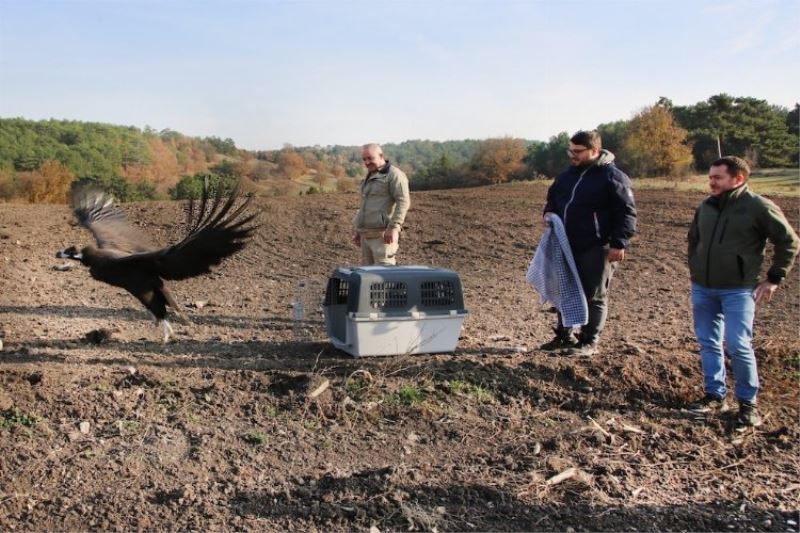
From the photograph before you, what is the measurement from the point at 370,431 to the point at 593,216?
244 centimetres

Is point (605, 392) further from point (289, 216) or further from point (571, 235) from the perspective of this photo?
point (289, 216)

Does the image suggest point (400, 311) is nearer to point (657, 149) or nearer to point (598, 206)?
point (598, 206)

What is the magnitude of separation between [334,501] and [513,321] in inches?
162

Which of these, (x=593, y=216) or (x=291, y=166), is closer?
(x=593, y=216)

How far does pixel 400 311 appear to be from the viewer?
5191 millimetres

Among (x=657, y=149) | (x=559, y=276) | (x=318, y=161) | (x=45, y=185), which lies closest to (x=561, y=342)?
(x=559, y=276)

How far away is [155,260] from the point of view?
5.75 metres

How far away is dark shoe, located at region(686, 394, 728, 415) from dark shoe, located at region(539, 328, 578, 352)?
1175mm

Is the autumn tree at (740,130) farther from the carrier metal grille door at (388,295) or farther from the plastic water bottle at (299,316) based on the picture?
the carrier metal grille door at (388,295)

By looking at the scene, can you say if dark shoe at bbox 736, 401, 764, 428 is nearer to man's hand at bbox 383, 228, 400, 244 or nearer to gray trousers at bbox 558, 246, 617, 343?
gray trousers at bbox 558, 246, 617, 343

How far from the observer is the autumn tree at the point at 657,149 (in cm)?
2673

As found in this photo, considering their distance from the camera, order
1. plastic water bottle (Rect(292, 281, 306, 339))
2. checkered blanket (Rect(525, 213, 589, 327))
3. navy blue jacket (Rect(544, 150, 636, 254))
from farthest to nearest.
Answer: plastic water bottle (Rect(292, 281, 306, 339)) → checkered blanket (Rect(525, 213, 589, 327)) → navy blue jacket (Rect(544, 150, 636, 254))

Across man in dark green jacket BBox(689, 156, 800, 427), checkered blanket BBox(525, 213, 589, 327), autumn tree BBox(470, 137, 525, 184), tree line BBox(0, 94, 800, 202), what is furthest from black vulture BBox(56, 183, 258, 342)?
autumn tree BBox(470, 137, 525, 184)

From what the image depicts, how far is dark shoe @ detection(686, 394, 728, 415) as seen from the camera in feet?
15.6
